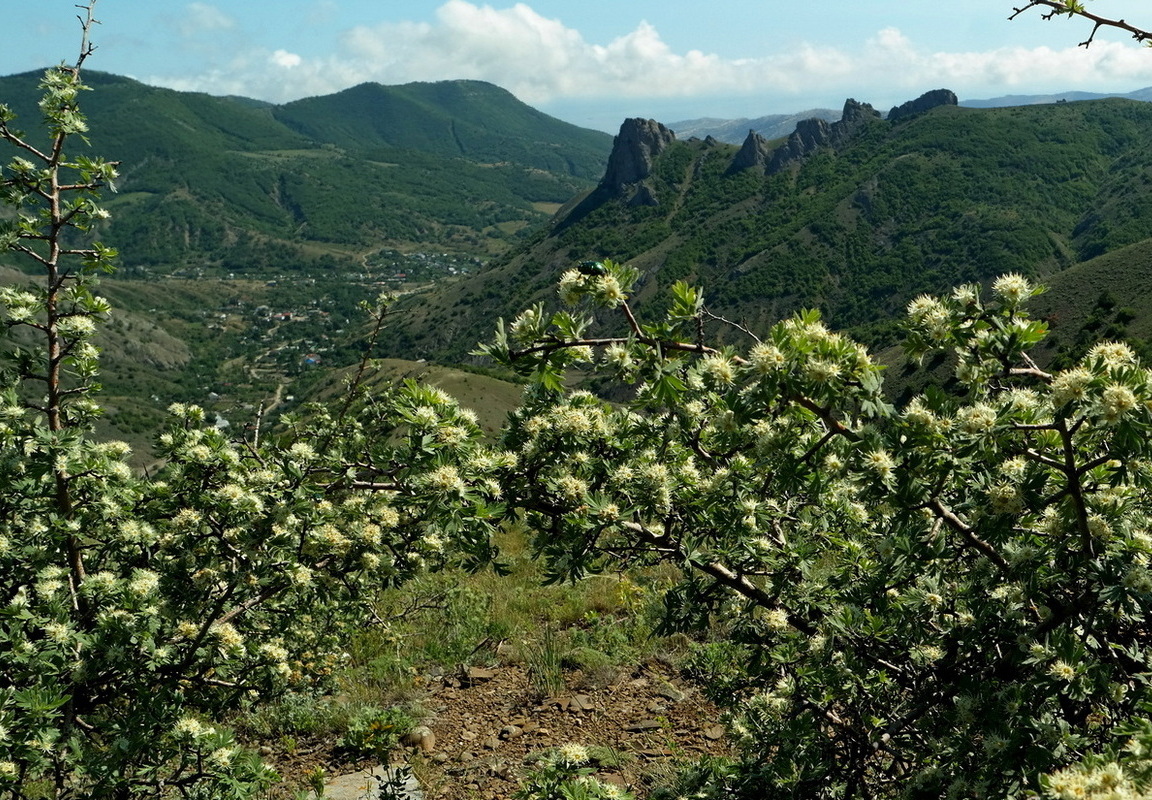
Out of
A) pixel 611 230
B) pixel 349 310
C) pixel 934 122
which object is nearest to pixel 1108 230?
pixel 934 122

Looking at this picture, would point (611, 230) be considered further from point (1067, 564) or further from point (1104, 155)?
point (1067, 564)

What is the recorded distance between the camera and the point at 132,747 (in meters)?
3.35

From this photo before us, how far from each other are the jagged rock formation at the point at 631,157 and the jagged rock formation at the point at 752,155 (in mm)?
22181

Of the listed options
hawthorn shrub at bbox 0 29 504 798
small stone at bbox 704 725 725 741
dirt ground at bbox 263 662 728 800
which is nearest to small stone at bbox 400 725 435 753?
dirt ground at bbox 263 662 728 800

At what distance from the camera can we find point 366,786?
4.96 m

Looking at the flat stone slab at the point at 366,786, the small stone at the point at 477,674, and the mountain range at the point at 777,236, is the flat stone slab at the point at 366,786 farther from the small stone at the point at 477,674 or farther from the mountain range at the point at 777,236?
the mountain range at the point at 777,236

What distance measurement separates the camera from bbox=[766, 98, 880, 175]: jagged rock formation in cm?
16525

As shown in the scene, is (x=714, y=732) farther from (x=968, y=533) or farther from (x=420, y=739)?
(x=968, y=533)

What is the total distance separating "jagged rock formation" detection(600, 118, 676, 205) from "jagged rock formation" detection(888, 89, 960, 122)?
56232 mm

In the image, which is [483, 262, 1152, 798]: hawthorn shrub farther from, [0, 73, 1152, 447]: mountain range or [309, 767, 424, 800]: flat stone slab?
[0, 73, 1152, 447]: mountain range

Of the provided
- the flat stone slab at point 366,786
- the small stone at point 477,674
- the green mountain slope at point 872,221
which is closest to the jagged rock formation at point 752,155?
the green mountain slope at point 872,221

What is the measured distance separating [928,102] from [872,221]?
181 ft

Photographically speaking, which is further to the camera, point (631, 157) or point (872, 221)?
point (631, 157)

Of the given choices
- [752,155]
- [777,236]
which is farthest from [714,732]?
[752,155]
